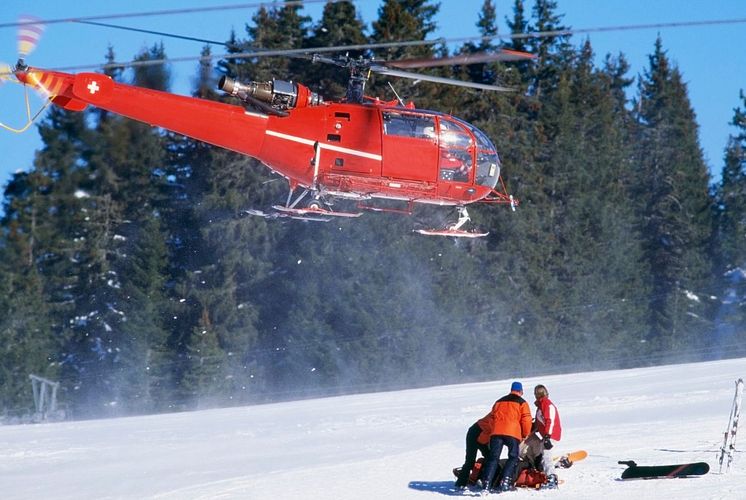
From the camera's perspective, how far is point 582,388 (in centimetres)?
2272

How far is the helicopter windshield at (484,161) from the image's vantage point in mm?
19031

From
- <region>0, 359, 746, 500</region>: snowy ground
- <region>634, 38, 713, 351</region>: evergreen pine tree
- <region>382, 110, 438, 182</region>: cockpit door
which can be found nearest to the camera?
<region>0, 359, 746, 500</region>: snowy ground

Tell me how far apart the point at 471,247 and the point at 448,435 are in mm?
27566

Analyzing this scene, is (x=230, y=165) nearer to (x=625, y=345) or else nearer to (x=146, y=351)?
(x=146, y=351)

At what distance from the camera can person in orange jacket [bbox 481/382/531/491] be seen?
505 inches

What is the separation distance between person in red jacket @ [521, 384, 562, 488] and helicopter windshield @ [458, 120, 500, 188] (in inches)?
261

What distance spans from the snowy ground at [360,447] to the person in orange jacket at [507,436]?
0.26 metres

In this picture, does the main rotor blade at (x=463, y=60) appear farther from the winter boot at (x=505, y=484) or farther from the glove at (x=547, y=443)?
the winter boot at (x=505, y=484)

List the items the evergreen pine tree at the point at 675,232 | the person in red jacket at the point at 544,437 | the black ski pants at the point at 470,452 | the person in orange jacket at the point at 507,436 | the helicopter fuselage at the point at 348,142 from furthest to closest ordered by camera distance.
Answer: the evergreen pine tree at the point at 675,232
the helicopter fuselage at the point at 348,142
the black ski pants at the point at 470,452
the person in red jacket at the point at 544,437
the person in orange jacket at the point at 507,436

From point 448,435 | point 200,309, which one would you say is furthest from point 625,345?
point 448,435

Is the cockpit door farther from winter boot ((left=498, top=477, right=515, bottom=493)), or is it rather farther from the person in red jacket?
winter boot ((left=498, top=477, right=515, bottom=493))

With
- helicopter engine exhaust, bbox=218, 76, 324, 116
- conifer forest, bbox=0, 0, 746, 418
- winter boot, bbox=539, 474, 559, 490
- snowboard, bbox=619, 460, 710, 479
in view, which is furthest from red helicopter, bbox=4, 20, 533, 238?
conifer forest, bbox=0, 0, 746, 418

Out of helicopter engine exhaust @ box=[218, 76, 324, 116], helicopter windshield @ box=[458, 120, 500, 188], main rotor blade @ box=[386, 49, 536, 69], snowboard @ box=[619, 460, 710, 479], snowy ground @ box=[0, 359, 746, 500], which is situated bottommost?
snowy ground @ box=[0, 359, 746, 500]

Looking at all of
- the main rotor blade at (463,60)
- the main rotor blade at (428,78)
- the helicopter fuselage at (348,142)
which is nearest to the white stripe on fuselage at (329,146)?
the helicopter fuselage at (348,142)
